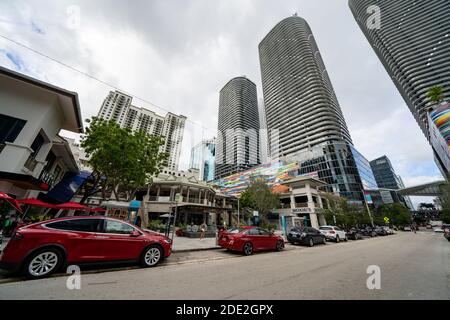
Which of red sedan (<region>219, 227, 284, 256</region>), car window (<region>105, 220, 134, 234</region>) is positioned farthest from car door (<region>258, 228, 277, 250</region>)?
car window (<region>105, 220, 134, 234</region>)

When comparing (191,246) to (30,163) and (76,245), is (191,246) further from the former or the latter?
(30,163)

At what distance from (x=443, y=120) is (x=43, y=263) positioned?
91.0 feet

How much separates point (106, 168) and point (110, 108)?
2893 inches

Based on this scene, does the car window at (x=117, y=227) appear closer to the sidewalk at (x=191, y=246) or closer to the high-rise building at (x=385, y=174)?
the sidewalk at (x=191, y=246)

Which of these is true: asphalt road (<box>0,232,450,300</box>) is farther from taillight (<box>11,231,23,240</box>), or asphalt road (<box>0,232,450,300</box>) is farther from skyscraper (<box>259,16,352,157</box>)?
skyscraper (<box>259,16,352,157</box>)

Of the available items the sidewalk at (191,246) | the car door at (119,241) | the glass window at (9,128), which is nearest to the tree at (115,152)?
the glass window at (9,128)

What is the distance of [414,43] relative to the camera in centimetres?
6234

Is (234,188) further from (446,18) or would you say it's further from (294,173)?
(446,18)

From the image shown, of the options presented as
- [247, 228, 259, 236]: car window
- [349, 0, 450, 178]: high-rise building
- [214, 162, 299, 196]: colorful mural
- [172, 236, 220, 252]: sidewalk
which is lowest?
[172, 236, 220, 252]: sidewalk

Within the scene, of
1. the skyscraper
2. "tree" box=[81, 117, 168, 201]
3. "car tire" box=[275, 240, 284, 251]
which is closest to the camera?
"car tire" box=[275, 240, 284, 251]

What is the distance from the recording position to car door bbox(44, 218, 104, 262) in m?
4.62

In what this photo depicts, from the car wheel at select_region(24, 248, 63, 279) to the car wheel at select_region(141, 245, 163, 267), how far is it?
2105mm

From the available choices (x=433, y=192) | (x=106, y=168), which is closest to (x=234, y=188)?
(x=106, y=168)

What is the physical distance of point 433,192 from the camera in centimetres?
6112
